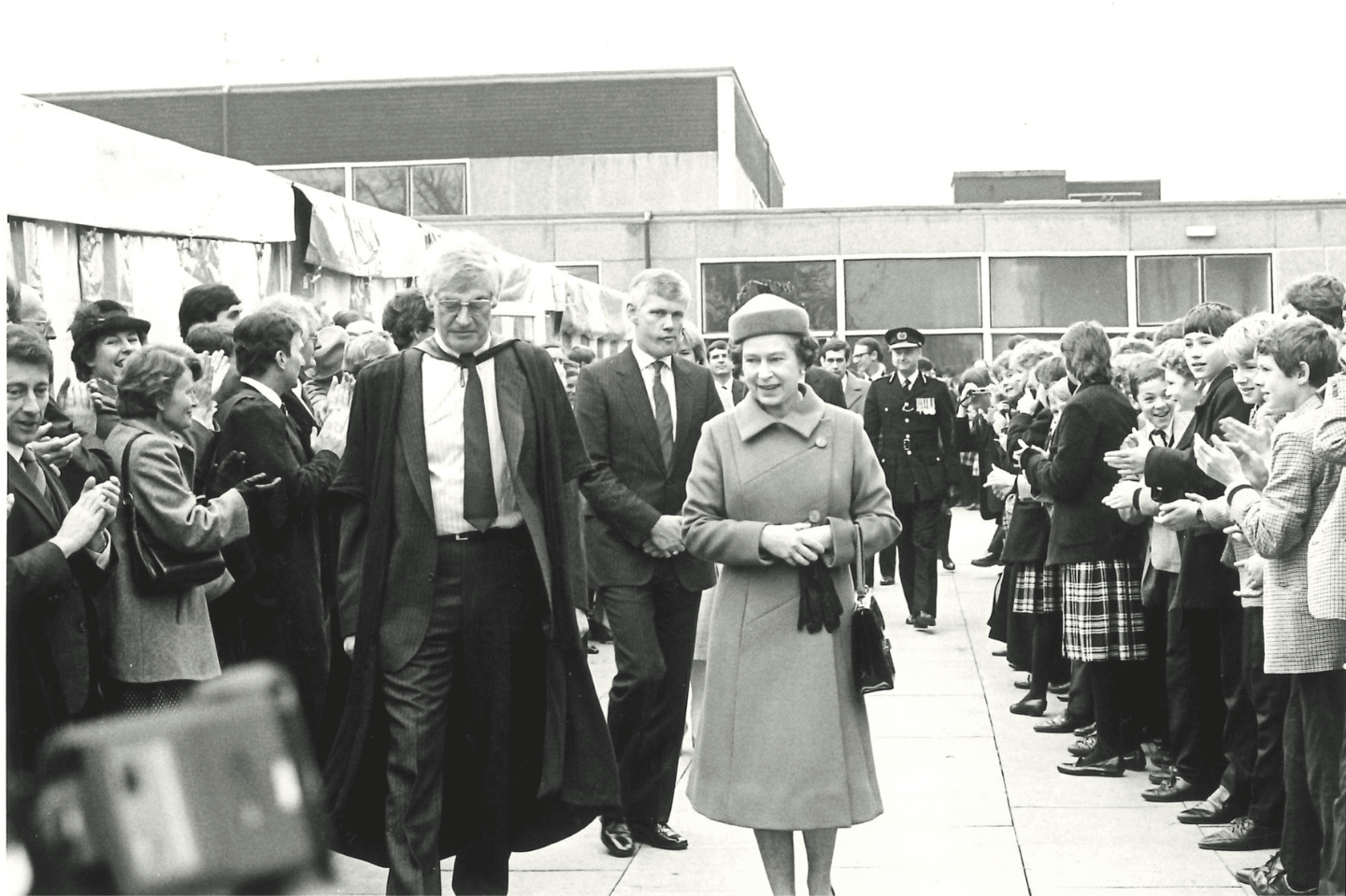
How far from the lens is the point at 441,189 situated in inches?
1388

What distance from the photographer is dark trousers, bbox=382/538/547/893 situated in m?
4.92

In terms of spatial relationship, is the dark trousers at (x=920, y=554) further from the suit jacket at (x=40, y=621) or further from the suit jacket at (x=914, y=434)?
the suit jacket at (x=40, y=621)

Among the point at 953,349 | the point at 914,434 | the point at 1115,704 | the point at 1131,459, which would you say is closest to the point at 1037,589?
the point at 1115,704

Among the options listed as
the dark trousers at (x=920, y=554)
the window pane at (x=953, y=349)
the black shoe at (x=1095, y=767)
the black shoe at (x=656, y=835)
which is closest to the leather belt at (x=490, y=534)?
the black shoe at (x=656, y=835)

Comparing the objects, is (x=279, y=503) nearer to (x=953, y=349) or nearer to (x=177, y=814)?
(x=177, y=814)

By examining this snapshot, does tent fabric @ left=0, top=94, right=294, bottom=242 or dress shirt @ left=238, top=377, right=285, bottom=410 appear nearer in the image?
dress shirt @ left=238, top=377, right=285, bottom=410

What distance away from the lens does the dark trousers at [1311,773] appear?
5.00 m

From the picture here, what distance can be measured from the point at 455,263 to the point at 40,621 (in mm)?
1580

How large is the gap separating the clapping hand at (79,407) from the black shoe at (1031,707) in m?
5.24

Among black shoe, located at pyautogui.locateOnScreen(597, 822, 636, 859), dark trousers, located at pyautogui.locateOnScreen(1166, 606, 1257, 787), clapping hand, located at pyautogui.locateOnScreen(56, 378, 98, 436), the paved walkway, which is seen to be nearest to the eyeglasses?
clapping hand, located at pyautogui.locateOnScreen(56, 378, 98, 436)

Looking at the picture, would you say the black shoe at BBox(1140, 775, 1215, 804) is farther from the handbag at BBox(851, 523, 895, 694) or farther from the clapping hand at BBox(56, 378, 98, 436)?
the clapping hand at BBox(56, 378, 98, 436)

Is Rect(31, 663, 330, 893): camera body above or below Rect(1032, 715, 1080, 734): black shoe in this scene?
above

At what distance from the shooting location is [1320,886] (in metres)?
5.00

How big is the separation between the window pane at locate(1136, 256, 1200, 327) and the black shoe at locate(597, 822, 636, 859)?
73.3ft
